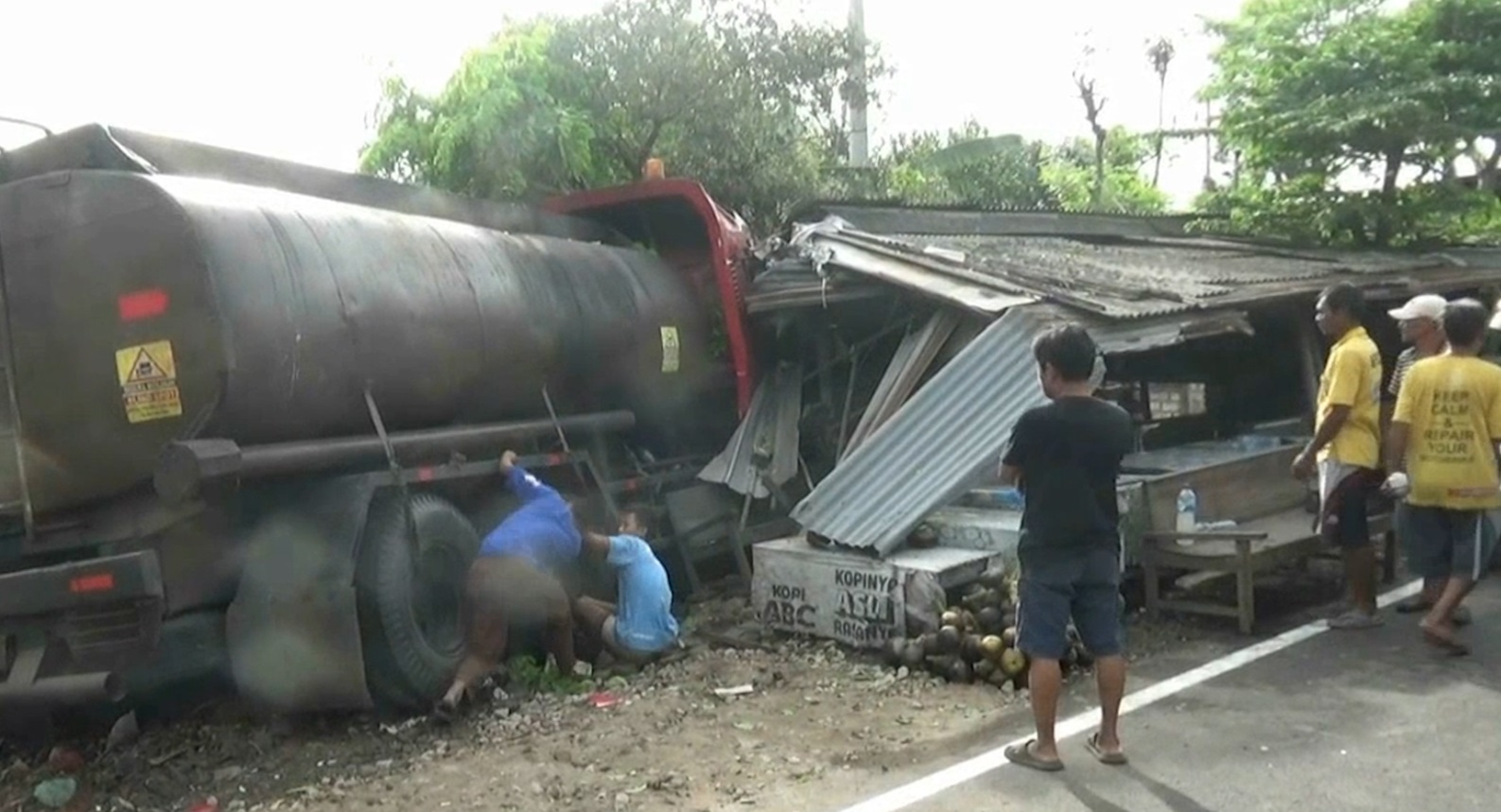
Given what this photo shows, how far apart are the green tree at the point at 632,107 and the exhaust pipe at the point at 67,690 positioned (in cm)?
790

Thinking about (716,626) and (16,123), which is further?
(716,626)

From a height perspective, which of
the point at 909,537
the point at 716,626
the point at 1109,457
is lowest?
the point at 716,626

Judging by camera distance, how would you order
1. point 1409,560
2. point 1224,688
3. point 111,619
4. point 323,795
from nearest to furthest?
point 323,795
point 111,619
point 1224,688
point 1409,560

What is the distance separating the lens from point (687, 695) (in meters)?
6.61

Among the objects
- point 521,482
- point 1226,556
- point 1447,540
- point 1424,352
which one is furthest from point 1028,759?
point 1424,352

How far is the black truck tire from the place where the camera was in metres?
6.41

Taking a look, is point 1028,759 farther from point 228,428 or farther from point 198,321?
point 198,321

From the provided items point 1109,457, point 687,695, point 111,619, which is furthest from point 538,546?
point 1109,457

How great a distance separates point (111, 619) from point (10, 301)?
1.50 m

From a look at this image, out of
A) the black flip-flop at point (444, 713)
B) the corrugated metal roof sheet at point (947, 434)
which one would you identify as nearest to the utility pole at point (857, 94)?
the corrugated metal roof sheet at point (947, 434)

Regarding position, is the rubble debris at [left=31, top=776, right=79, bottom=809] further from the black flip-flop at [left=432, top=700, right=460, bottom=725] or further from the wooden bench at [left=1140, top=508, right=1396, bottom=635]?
the wooden bench at [left=1140, top=508, right=1396, bottom=635]

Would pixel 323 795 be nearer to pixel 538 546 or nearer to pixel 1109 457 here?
pixel 538 546

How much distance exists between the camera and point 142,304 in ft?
19.2

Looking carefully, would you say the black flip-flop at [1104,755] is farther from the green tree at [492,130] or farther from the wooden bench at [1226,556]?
the green tree at [492,130]
